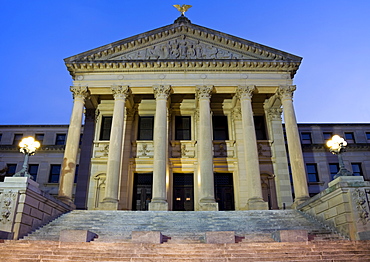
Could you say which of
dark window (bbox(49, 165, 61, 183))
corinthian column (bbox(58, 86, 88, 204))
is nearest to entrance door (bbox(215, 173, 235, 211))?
corinthian column (bbox(58, 86, 88, 204))

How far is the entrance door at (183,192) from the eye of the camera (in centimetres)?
2622

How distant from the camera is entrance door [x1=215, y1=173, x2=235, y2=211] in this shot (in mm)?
26406

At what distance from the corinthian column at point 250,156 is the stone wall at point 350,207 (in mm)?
5817

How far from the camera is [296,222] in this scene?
56.4 ft

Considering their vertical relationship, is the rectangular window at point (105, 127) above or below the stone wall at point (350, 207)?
above

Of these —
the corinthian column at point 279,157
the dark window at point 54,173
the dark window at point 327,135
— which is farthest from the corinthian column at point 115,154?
the dark window at point 327,135

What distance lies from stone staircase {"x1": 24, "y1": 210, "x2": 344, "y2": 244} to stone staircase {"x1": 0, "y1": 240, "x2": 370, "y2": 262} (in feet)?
6.93

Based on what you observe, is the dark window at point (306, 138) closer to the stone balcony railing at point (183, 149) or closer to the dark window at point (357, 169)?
the dark window at point (357, 169)

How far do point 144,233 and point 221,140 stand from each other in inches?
679

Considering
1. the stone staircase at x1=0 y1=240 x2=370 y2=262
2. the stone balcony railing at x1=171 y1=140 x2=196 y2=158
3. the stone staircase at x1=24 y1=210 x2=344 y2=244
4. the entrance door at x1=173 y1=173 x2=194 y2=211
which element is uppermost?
the stone balcony railing at x1=171 y1=140 x2=196 y2=158

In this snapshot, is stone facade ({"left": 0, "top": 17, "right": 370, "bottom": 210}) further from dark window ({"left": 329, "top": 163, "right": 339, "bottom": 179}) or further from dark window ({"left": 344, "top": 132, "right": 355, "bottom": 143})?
dark window ({"left": 344, "top": 132, "right": 355, "bottom": 143})

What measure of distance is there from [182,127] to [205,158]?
23.0ft

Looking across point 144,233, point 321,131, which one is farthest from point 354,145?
point 144,233

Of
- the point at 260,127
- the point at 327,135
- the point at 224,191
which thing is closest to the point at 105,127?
the point at 224,191
